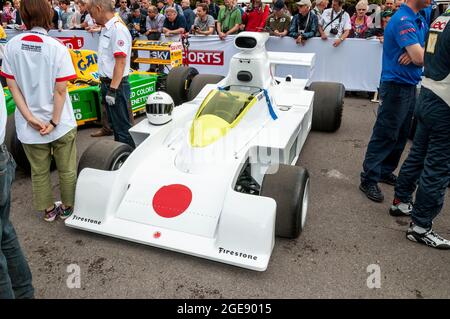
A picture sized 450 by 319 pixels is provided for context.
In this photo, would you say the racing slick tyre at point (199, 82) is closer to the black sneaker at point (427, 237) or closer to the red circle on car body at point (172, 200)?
the red circle on car body at point (172, 200)

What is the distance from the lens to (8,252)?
2.06m

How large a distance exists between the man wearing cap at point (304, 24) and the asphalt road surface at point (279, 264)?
511cm

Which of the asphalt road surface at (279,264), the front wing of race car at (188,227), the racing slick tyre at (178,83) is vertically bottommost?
the asphalt road surface at (279,264)

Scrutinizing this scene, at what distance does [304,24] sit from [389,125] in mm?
4973

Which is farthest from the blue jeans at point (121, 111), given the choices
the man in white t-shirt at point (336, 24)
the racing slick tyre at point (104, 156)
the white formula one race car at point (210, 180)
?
the man in white t-shirt at point (336, 24)

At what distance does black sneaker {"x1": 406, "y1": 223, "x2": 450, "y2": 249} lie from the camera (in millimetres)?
2998

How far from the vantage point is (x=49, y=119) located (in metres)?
2.97

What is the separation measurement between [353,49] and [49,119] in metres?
6.53

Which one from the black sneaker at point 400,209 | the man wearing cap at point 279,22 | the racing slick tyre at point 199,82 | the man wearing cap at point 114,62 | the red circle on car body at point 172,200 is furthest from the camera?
the man wearing cap at point 279,22

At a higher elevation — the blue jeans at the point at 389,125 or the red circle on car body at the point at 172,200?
the blue jeans at the point at 389,125

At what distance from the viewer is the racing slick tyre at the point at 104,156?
131 inches

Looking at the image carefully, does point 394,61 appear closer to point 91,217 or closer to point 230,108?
point 230,108

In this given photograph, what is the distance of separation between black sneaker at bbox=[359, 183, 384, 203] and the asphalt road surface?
10 cm
